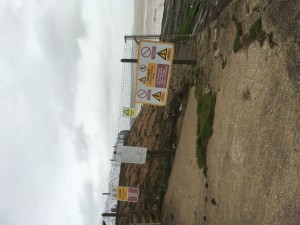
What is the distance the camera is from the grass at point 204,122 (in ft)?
25.6

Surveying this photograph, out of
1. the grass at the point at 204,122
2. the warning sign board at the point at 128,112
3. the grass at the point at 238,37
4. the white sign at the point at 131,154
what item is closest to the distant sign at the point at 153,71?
the grass at the point at 204,122

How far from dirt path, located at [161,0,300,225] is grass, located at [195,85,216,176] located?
0.23 metres

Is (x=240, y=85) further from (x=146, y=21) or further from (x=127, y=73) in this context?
(x=146, y=21)

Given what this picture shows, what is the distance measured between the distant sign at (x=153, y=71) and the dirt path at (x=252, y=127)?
3.02 feet

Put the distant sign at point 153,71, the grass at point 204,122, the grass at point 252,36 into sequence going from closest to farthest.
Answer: the grass at point 252,36 < the grass at point 204,122 < the distant sign at point 153,71

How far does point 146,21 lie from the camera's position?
2011cm

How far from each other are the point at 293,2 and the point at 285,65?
77 centimetres

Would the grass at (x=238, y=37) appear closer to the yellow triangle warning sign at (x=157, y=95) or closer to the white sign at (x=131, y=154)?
the yellow triangle warning sign at (x=157, y=95)

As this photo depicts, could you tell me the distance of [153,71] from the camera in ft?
26.9

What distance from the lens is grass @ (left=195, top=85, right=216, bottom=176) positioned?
25.6ft

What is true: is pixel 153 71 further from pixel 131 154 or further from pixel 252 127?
pixel 252 127

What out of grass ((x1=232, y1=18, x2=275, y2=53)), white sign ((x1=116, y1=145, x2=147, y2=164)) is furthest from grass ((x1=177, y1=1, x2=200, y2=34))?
grass ((x1=232, y1=18, x2=275, y2=53))

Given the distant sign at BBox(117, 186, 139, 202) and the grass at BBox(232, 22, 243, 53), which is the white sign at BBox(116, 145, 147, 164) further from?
the grass at BBox(232, 22, 243, 53)

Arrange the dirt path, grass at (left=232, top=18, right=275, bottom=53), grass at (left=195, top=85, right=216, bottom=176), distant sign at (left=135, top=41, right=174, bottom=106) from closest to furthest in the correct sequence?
the dirt path → grass at (left=232, top=18, right=275, bottom=53) → grass at (left=195, top=85, right=216, bottom=176) → distant sign at (left=135, top=41, right=174, bottom=106)
